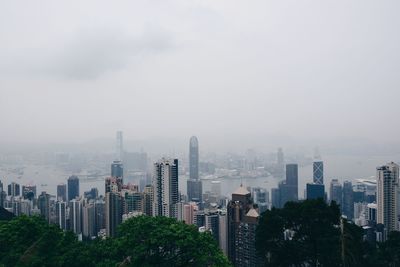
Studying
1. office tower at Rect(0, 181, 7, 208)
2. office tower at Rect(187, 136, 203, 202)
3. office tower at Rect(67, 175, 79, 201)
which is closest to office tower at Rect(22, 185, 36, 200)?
office tower at Rect(0, 181, 7, 208)

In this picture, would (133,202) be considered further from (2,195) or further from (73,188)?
(73,188)

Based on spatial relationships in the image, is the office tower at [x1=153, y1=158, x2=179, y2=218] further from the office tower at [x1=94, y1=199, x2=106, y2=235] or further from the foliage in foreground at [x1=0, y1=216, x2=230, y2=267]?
the foliage in foreground at [x1=0, y1=216, x2=230, y2=267]

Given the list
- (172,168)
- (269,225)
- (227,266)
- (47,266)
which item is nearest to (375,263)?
(269,225)

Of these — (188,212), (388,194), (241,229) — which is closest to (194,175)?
(188,212)

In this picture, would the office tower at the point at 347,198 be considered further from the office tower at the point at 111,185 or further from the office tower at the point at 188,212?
the office tower at the point at 111,185

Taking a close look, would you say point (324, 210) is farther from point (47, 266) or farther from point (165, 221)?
point (47, 266)

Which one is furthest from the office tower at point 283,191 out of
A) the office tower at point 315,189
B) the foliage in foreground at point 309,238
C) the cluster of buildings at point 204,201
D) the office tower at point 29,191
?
the foliage in foreground at point 309,238
